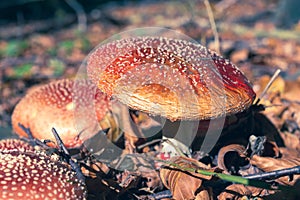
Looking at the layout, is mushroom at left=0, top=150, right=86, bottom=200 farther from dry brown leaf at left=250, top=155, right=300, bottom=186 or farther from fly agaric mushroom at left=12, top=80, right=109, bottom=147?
dry brown leaf at left=250, top=155, right=300, bottom=186

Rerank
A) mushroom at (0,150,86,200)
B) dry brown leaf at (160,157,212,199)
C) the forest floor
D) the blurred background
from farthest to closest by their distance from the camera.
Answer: the blurred background → the forest floor → dry brown leaf at (160,157,212,199) → mushroom at (0,150,86,200)

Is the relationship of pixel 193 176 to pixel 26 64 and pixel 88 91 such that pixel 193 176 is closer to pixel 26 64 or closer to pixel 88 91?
pixel 88 91

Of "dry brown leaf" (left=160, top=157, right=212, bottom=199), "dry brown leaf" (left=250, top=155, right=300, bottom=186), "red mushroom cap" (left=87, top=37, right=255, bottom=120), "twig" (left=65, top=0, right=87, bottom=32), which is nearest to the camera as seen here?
"red mushroom cap" (left=87, top=37, right=255, bottom=120)

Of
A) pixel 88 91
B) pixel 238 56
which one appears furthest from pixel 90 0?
pixel 88 91

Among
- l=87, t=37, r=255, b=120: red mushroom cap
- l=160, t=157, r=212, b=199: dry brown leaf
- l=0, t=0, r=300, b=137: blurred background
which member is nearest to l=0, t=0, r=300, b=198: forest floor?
l=0, t=0, r=300, b=137: blurred background

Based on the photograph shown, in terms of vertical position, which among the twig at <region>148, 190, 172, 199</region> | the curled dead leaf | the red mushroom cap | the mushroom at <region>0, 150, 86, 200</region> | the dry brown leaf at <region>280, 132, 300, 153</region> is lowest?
the twig at <region>148, 190, 172, 199</region>

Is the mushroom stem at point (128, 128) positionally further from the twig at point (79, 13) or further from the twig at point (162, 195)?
the twig at point (79, 13)

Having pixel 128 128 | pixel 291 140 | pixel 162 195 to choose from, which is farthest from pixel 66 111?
pixel 291 140
